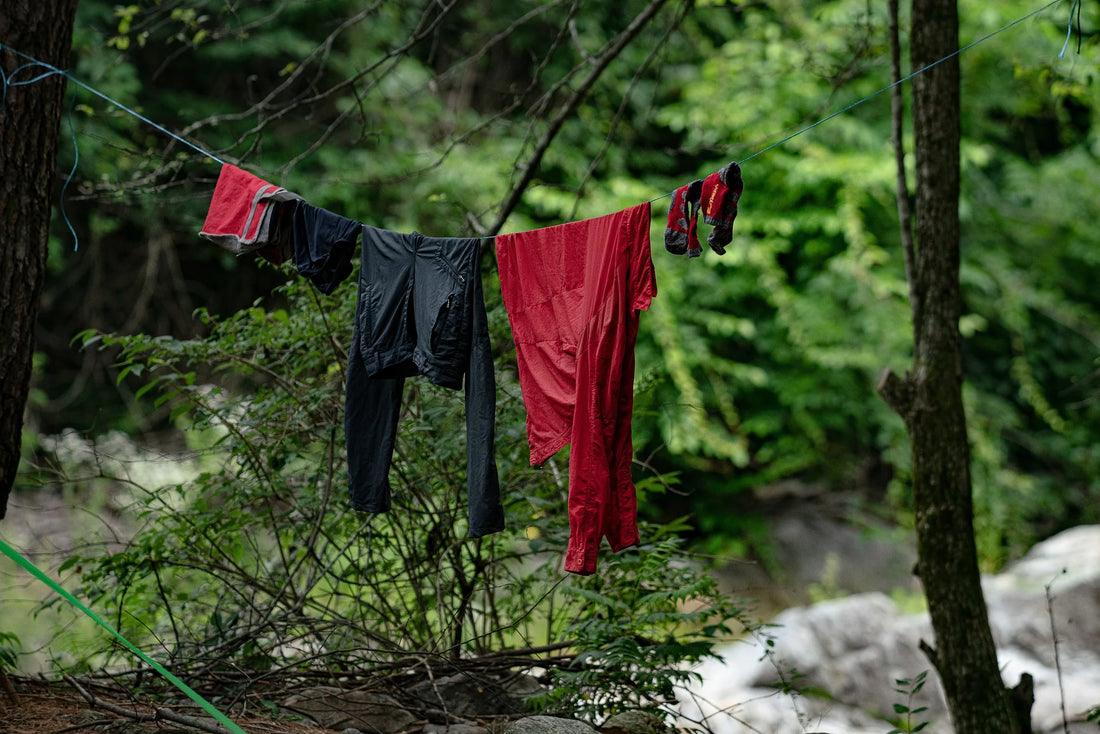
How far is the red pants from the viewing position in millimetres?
2830

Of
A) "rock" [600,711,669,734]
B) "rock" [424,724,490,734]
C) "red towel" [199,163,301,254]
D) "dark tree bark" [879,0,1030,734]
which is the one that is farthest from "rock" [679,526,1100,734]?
"red towel" [199,163,301,254]

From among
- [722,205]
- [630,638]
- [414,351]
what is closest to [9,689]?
[414,351]

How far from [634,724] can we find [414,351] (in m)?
1.52

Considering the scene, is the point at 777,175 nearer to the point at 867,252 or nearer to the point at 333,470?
the point at 867,252

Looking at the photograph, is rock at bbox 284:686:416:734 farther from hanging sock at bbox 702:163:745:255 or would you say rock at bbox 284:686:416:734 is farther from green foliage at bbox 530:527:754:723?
hanging sock at bbox 702:163:745:255

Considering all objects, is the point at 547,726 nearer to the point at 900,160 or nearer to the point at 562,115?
the point at 562,115

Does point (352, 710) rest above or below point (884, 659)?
above

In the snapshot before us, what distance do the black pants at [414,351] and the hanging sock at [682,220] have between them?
2.11 feet

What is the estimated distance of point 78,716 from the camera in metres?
2.85

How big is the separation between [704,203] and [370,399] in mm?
1309

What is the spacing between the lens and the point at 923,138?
3967 mm

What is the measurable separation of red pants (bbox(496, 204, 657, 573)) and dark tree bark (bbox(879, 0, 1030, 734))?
5.04 feet

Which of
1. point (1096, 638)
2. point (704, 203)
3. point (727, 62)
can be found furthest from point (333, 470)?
point (727, 62)

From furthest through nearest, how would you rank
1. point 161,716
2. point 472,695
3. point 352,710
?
point 472,695 → point 352,710 → point 161,716
